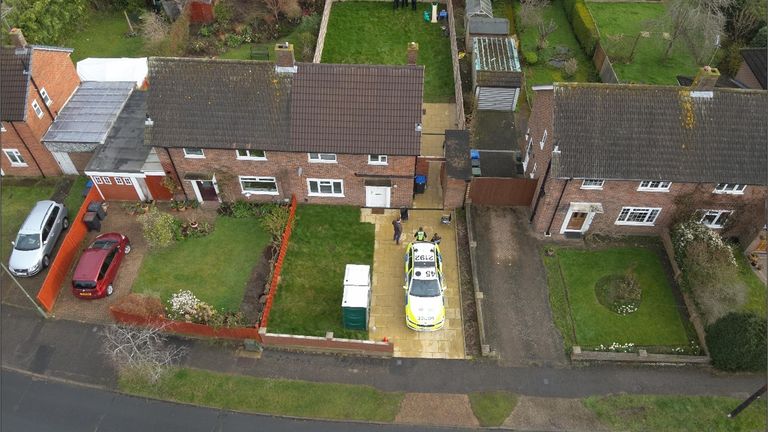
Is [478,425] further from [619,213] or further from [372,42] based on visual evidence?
[372,42]

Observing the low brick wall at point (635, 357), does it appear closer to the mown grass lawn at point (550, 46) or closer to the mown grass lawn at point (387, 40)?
the mown grass lawn at point (387, 40)

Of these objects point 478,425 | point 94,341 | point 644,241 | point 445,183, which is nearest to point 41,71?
point 94,341

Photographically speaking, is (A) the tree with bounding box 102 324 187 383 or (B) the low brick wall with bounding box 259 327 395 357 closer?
(A) the tree with bounding box 102 324 187 383

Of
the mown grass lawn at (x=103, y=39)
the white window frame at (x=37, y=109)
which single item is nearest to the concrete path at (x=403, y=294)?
the white window frame at (x=37, y=109)

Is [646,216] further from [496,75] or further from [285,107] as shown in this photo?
[285,107]

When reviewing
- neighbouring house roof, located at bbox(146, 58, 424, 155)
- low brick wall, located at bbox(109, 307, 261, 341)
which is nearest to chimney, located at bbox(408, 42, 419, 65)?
neighbouring house roof, located at bbox(146, 58, 424, 155)

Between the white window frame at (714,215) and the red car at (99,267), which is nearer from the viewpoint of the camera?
the red car at (99,267)

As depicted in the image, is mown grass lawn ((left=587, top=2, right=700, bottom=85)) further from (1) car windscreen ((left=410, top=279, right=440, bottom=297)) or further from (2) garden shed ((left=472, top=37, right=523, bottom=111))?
(1) car windscreen ((left=410, top=279, right=440, bottom=297))
